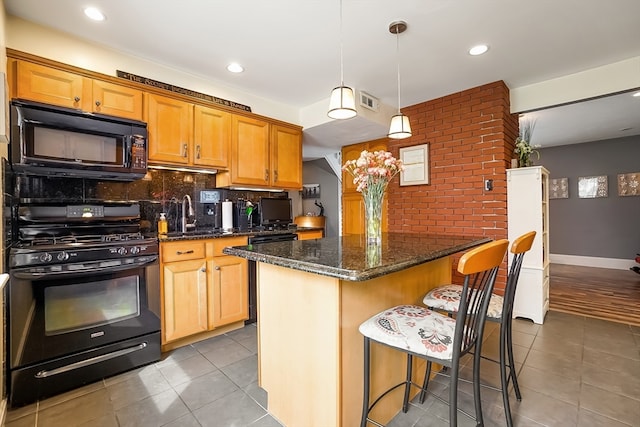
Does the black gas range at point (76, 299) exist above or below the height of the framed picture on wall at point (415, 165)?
below

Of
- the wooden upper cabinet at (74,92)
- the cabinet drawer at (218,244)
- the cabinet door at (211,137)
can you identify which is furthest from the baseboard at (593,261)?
the wooden upper cabinet at (74,92)

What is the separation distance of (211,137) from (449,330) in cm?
260

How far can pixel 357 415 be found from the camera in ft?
4.45

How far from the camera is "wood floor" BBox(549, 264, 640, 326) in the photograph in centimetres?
313

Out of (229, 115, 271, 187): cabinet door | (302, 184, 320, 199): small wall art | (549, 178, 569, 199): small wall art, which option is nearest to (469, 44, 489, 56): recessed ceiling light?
(229, 115, 271, 187): cabinet door

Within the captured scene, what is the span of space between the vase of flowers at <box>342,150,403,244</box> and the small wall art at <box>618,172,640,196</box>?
229 inches

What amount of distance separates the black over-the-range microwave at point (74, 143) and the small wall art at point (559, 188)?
22.9ft

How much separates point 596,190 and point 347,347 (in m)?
6.57

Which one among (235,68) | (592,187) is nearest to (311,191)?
(235,68)

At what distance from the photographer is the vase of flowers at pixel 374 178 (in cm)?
180

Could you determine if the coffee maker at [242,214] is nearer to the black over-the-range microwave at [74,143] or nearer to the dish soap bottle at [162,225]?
the dish soap bottle at [162,225]

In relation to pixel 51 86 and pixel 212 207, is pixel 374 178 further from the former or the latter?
pixel 51 86

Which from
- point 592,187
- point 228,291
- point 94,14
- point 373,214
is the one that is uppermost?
point 94,14

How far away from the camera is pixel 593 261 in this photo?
Result: 5.54m
